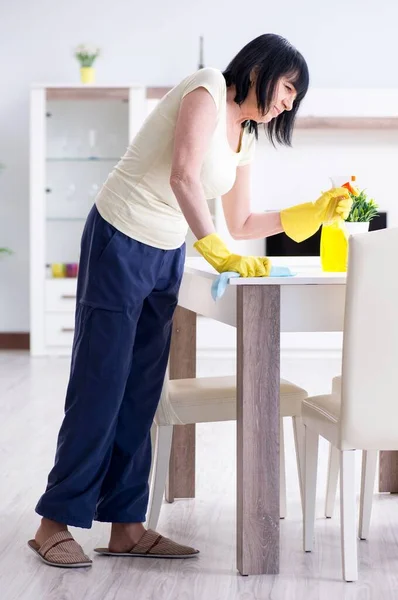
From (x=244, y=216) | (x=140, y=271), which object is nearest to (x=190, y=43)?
(x=244, y=216)

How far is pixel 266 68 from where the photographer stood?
2072 millimetres

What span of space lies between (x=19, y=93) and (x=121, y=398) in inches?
187

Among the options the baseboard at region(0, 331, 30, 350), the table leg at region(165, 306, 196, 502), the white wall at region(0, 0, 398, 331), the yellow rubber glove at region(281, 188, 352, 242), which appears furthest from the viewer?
the baseboard at region(0, 331, 30, 350)

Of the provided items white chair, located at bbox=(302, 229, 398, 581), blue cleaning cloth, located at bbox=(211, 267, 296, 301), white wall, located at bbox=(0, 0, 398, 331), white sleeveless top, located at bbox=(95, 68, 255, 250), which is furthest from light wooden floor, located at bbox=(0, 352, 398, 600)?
white wall, located at bbox=(0, 0, 398, 331)

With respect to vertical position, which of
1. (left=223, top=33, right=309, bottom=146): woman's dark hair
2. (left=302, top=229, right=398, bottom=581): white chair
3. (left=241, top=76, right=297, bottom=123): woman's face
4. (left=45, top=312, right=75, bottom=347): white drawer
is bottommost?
(left=45, top=312, right=75, bottom=347): white drawer

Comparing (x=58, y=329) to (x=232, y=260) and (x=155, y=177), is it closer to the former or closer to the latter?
(x=155, y=177)

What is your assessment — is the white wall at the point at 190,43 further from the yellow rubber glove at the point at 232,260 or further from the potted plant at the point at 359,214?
the yellow rubber glove at the point at 232,260

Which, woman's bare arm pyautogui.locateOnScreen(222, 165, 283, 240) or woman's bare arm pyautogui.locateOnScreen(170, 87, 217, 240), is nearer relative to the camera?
woman's bare arm pyautogui.locateOnScreen(170, 87, 217, 240)

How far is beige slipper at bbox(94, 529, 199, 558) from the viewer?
223 centimetres

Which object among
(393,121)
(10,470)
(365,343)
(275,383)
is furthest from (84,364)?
(393,121)

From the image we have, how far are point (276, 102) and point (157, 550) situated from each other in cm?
109

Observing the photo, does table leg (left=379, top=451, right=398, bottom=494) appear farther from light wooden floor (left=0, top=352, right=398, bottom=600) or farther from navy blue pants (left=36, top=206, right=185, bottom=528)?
navy blue pants (left=36, top=206, right=185, bottom=528)

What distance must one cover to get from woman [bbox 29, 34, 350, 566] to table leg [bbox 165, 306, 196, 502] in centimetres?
48

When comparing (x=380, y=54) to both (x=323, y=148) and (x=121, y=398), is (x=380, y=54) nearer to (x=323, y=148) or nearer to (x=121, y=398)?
(x=323, y=148)
